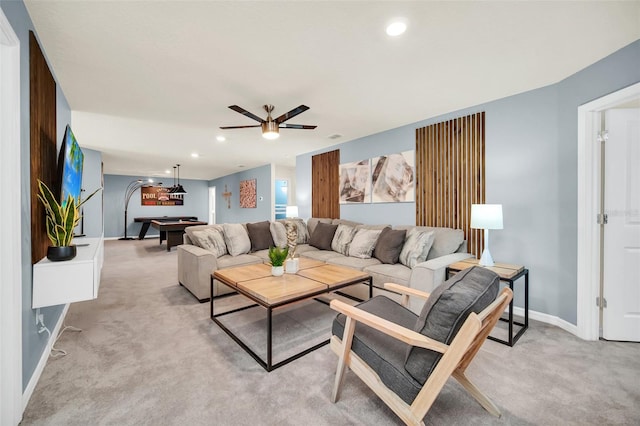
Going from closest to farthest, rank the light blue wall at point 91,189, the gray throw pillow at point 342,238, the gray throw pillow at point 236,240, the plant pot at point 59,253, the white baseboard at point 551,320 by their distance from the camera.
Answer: the plant pot at point 59,253 → the white baseboard at point 551,320 → the gray throw pillow at point 236,240 → the gray throw pillow at point 342,238 → the light blue wall at point 91,189

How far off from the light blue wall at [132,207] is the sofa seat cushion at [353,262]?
950cm

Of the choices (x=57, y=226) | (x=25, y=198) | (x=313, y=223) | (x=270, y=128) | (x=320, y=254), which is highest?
(x=270, y=128)

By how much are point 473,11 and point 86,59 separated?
3.01 metres

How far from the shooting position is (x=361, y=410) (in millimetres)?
1527

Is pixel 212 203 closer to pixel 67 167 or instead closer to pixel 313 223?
pixel 313 223

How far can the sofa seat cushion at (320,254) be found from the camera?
3869mm

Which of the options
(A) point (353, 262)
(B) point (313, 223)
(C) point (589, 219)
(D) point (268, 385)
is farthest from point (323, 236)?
(C) point (589, 219)

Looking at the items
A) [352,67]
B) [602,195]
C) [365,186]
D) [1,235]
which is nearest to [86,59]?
[1,235]

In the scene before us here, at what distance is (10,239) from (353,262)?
296 centimetres

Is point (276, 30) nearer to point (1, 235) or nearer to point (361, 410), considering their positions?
point (1, 235)

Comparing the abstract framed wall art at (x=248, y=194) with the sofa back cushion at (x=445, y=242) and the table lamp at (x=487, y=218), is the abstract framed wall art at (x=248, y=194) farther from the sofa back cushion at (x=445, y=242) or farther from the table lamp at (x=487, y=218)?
the table lamp at (x=487, y=218)

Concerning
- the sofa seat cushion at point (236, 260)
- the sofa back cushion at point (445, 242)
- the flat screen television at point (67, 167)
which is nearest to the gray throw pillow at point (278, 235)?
the sofa seat cushion at point (236, 260)

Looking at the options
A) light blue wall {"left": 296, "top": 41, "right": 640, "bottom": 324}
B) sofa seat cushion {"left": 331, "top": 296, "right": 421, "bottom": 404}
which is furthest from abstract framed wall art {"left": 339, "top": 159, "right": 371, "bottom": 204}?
sofa seat cushion {"left": 331, "top": 296, "right": 421, "bottom": 404}

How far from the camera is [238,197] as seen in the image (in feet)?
30.7
